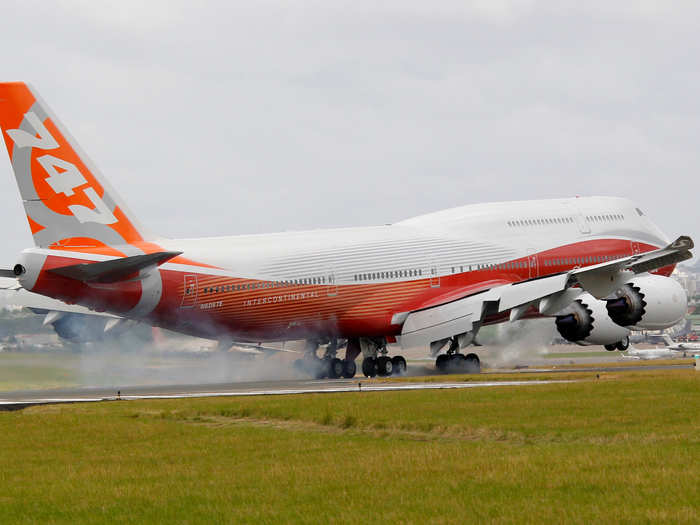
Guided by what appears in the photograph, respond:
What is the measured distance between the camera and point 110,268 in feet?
126

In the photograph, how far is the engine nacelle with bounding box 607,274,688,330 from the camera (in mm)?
47312

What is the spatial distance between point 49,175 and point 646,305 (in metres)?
25.2

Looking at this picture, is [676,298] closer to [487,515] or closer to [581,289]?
[581,289]

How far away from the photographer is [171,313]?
41.3m

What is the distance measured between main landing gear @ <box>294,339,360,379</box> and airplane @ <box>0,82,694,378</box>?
0.20 ft

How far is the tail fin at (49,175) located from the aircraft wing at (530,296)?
14.2m

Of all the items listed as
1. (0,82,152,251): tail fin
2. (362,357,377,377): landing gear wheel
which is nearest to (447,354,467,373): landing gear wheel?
(362,357,377,377): landing gear wheel

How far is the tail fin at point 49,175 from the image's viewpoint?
126 ft

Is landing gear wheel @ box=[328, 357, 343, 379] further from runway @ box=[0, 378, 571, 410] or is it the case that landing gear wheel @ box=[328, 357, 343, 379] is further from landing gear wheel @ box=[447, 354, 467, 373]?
runway @ box=[0, 378, 571, 410]

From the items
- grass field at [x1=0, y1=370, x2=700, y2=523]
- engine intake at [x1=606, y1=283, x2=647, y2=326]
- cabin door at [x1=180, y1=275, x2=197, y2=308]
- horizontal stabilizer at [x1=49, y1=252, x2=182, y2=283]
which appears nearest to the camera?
grass field at [x1=0, y1=370, x2=700, y2=523]

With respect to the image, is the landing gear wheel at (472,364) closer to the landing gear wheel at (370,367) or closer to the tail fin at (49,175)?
the landing gear wheel at (370,367)

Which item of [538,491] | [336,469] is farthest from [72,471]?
[538,491]

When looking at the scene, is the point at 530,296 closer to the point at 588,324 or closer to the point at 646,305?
the point at 588,324

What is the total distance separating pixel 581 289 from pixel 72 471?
3017cm
